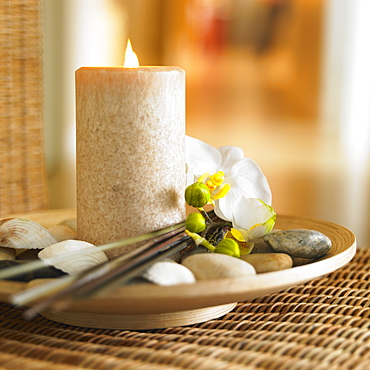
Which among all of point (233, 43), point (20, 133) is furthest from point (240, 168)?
point (233, 43)

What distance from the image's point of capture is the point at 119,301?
403mm

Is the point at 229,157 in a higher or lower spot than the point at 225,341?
higher

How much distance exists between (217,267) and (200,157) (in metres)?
0.22

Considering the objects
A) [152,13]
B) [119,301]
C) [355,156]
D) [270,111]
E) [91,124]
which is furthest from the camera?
[152,13]

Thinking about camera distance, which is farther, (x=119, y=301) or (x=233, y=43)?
(x=233, y=43)

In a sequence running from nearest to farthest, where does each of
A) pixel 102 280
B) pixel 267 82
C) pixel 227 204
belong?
pixel 102 280
pixel 227 204
pixel 267 82

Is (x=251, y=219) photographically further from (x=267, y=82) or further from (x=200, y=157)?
(x=267, y=82)

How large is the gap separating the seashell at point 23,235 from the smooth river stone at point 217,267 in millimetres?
177

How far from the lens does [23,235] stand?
58cm

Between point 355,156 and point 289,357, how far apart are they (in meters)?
1.54

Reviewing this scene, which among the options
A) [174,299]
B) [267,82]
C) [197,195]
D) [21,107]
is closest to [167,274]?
[174,299]

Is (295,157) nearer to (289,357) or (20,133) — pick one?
(20,133)

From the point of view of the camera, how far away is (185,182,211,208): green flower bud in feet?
1.93

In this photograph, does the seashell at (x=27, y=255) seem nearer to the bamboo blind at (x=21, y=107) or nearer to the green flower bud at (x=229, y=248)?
the green flower bud at (x=229, y=248)
